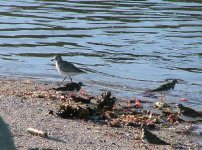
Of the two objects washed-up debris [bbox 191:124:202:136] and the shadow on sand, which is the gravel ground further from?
the shadow on sand

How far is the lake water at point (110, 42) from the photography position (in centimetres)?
1820

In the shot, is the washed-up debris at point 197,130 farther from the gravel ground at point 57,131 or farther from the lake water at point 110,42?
the lake water at point 110,42

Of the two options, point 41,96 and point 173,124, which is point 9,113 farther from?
point 173,124

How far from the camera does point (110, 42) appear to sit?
23312 millimetres

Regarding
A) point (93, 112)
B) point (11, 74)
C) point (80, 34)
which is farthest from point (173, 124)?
point (80, 34)

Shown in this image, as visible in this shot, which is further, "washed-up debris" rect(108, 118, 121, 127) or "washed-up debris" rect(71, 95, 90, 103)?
"washed-up debris" rect(71, 95, 90, 103)

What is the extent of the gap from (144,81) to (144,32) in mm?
7438

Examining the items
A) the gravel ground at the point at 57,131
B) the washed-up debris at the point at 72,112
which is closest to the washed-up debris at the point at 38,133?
the gravel ground at the point at 57,131

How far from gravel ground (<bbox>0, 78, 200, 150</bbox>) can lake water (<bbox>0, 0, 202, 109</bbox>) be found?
10.8ft

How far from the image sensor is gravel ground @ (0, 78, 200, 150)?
1023 cm

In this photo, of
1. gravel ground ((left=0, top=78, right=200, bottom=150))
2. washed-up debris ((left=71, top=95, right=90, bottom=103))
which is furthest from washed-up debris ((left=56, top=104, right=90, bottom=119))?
washed-up debris ((left=71, top=95, right=90, bottom=103))

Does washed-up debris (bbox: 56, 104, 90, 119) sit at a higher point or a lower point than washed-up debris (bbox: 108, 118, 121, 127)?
higher

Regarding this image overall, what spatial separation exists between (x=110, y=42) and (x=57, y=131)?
12.4m

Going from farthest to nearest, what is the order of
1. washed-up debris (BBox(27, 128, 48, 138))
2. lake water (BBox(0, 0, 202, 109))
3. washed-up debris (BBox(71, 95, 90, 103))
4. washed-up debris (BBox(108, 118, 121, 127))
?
lake water (BBox(0, 0, 202, 109)), washed-up debris (BBox(71, 95, 90, 103)), washed-up debris (BBox(108, 118, 121, 127)), washed-up debris (BBox(27, 128, 48, 138))
